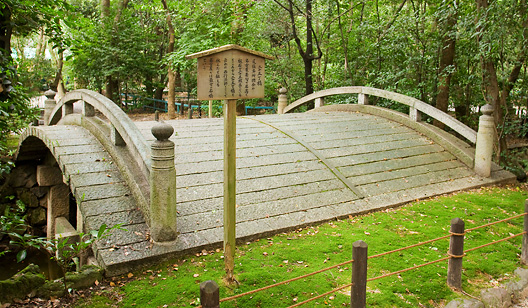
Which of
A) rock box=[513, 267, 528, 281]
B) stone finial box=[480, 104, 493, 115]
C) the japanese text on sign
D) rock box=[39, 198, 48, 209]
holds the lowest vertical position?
rock box=[39, 198, 48, 209]

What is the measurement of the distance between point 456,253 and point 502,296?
69 centimetres

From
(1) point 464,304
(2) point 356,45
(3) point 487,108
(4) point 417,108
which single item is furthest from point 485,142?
(2) point 356,45

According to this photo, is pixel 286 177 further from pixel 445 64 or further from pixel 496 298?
pixel 445 64

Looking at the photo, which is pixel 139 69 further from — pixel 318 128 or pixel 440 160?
pixel 440 160

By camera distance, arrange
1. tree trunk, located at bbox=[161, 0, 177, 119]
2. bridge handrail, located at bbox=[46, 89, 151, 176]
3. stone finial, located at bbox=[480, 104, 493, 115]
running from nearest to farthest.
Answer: bridge handrail, located at bbox=[46, 89, 151, 176]
stone finial, located at bbox=[480, 104, 493, 115]
tree trunk, located at bbox=[161, 0, 177, 119]

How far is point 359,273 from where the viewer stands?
12.1 ft

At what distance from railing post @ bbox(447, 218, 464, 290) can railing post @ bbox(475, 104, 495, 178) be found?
4.99 m

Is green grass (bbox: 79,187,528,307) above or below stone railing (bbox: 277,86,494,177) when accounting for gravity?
below

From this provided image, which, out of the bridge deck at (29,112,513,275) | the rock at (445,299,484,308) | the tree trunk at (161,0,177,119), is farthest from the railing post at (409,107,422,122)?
the tree trunk at (161,0,177,119)

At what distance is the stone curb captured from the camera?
4.31 metres

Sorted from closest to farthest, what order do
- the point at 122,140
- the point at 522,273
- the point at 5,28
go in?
1. the point at 522,273
2. the point at 5,28
3. the point at 122,140

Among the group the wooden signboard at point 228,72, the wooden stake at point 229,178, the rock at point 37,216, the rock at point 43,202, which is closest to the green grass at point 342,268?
the wooden stake at point 229,178

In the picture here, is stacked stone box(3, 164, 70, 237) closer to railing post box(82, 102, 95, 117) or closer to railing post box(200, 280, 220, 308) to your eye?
A: railing post box(82, 102, 95, 117)

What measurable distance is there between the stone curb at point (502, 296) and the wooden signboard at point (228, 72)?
322 cm
